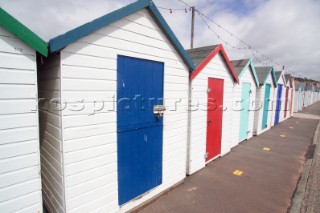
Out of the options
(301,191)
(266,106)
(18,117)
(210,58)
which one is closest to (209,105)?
(210,58)

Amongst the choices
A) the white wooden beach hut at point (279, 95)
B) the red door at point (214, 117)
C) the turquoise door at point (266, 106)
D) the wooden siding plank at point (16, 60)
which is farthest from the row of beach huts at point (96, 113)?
the white wooden beach hut at point (279, 95)

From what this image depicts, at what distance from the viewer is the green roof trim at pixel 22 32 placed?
204cm

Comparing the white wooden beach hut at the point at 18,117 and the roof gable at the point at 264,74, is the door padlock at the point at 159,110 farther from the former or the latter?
the roof gable at the point at 264,74

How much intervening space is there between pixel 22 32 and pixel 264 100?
11.3 metres

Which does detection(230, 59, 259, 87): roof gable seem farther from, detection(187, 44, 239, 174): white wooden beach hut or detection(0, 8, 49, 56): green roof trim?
detection(0, 8, 49, 56): green roof trim

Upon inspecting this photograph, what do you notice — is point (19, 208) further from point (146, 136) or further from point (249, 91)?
point (249, 91)

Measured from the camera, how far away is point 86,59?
8.96 feet

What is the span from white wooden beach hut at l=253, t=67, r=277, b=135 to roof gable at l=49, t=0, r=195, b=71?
7.57 m

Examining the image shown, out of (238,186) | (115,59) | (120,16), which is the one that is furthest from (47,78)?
(238,186)

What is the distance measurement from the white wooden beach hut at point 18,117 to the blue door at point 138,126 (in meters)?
1.25

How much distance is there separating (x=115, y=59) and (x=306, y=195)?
16.7 feet

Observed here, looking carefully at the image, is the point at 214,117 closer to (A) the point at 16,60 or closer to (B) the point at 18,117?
(B) the point at 18,117

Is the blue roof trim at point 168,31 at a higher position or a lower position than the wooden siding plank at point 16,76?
higher

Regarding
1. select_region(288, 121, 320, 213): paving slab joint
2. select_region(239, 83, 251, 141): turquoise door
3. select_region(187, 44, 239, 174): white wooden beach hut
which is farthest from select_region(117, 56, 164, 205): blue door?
select_region(239, 83, 251, 141): turquoise door
